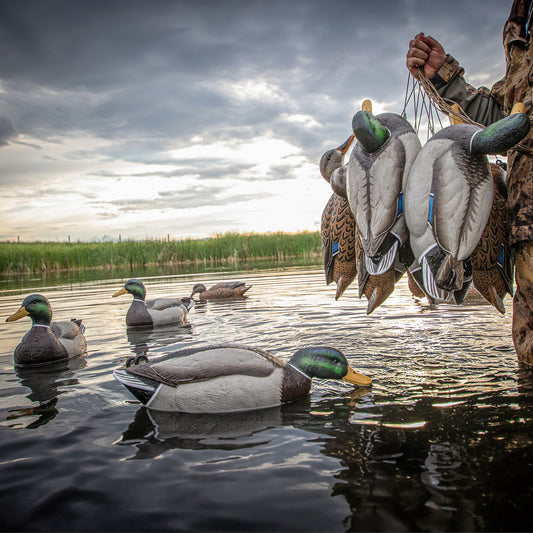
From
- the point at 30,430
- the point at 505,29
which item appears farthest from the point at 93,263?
the point at 505,29

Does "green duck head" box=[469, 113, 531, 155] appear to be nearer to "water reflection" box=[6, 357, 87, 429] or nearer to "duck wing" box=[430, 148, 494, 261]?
"duck wing" box=[430, 148, 494, 261]

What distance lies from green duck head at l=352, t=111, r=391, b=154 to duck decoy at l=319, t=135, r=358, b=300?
45 centimetres

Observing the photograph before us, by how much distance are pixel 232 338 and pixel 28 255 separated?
1955 cm

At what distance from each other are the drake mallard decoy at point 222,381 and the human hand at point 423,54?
6.85 ft

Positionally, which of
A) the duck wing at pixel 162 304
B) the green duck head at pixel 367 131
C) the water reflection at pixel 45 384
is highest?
the green duck head at pixel 367 131

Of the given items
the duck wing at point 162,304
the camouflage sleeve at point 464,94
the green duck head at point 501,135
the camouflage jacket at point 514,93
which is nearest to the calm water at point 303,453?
the camouflage jacket at point 514,93


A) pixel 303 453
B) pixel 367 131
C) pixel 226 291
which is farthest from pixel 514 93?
pixel 226 291

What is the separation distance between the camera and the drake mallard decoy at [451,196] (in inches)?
69.4

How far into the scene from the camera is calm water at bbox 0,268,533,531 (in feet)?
6.23

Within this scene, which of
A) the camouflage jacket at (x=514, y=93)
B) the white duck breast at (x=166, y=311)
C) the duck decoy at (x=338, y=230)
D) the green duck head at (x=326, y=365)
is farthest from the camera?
the white duck breast at (x=166, y=311)

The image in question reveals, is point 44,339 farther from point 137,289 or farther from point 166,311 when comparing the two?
point 137,289

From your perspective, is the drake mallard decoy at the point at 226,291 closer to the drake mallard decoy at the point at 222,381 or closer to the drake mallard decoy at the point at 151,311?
the drake mallard decoy at the point at 151,311

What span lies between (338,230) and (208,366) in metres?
1.59

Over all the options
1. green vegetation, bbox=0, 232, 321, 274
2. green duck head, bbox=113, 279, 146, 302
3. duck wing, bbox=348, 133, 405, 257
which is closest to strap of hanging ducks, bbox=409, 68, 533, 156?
duck wing, bbox=348, 133, 405, 257
